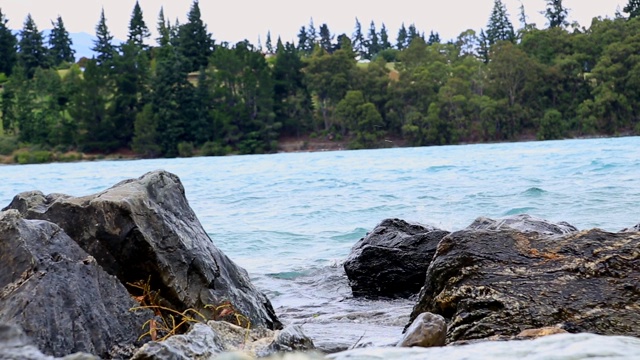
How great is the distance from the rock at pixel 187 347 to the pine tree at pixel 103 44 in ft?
268

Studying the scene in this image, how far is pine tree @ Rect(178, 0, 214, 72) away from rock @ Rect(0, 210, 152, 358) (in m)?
74.0

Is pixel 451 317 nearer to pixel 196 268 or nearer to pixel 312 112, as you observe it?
pixel 196 268

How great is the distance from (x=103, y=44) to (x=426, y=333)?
280 ft

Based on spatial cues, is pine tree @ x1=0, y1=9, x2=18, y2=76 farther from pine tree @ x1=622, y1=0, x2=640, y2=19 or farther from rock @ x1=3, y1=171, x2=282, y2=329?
rock @ x1=3, y1=171, x2=282, y2=329

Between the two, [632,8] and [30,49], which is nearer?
[632,8]

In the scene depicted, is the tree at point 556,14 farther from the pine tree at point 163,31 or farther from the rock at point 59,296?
the rock at point 59,296

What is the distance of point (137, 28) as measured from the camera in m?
91.5

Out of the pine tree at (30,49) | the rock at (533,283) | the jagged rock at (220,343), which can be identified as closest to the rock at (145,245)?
the jagged rock at (220,343)

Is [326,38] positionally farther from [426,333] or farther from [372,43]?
[426,333]

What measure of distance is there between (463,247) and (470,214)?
8.94 meters

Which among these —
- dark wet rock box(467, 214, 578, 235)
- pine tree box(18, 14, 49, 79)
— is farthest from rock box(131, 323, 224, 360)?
pine tree box(18, 14, 49, 79)

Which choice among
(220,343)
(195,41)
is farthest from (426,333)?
(195,41)

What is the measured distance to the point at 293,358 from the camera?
1.54m

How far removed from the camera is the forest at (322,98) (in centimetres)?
6316
